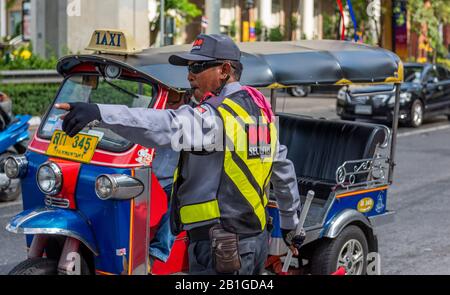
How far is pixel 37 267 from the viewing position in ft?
15.3

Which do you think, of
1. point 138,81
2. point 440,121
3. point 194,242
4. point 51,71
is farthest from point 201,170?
point 440,121

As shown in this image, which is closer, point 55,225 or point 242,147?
point 242,147

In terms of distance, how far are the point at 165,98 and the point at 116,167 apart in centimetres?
60

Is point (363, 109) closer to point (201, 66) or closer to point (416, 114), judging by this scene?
point (416, 114)

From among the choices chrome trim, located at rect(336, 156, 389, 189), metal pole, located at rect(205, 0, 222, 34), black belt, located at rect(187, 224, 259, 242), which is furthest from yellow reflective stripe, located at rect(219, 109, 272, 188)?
metal pole, located at rect(205, 0, 222, 34)

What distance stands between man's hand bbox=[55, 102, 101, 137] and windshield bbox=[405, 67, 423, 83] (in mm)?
17278

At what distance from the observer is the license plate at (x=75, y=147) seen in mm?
4961

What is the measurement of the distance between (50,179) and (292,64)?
218 cm

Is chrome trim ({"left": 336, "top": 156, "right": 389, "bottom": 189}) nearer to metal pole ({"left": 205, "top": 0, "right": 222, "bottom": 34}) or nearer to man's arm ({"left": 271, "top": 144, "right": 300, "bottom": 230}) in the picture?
man's arm ({"left": 271, "top": 144, "right": 300, "bottom": 230})

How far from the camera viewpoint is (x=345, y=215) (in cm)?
583

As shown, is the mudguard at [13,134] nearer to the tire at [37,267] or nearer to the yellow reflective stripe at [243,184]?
the tire at [37,267]

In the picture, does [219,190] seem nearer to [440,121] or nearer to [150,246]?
[150,246]

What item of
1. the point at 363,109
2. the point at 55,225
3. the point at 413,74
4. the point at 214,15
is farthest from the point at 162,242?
the point at 413,74
